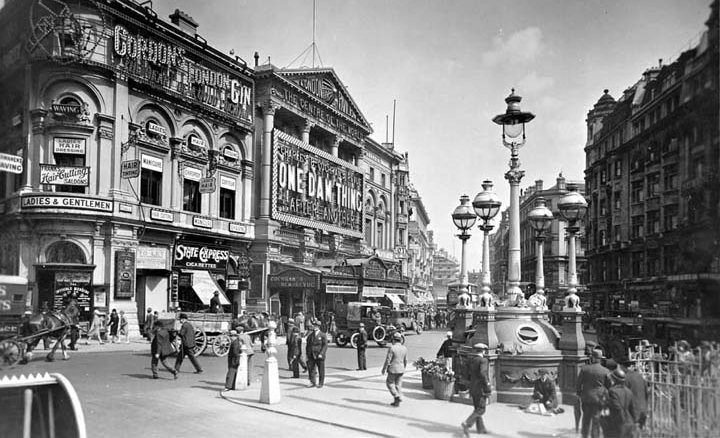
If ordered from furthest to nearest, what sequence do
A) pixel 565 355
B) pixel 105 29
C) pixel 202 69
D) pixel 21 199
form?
pixel 202 69, pixel 105 29, pixel 21 199, pixel 565 355

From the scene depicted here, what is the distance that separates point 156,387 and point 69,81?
56.5 ft

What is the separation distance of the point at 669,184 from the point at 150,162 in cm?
2585

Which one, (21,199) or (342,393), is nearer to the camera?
(342,393)

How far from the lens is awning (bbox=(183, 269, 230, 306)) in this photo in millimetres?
29853

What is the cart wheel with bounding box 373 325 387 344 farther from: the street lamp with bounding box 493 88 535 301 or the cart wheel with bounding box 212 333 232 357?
the street lamp with bounding box 493 88 535 301

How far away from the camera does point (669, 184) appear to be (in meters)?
7.95

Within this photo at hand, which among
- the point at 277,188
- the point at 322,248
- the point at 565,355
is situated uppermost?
the point at 277,188

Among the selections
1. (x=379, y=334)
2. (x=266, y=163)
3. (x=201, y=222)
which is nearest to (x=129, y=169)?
(x=201, y=222)

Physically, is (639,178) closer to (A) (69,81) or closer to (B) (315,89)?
(A) (69,81)

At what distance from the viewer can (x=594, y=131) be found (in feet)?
47.4

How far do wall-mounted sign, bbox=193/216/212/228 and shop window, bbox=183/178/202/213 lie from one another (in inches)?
27.2

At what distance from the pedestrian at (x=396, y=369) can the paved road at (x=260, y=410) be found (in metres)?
0.31

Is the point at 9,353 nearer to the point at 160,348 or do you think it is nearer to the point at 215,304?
the point at 160,348

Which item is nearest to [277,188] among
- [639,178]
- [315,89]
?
[315,89]
